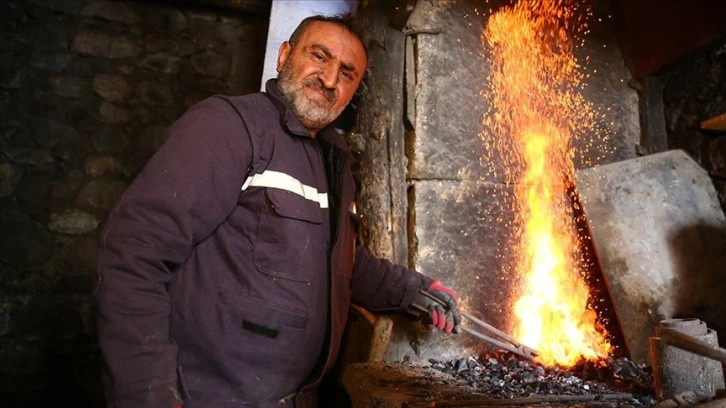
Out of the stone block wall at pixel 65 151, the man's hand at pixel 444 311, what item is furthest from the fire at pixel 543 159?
the stone block wall at pixel 65 151

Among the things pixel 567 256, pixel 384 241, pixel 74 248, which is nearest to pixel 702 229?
pixel 567 256

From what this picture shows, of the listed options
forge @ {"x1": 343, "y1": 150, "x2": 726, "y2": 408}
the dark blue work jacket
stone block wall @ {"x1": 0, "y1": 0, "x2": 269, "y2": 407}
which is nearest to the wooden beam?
stone block wall @ {"x1": 0, "y1": 0, "x2": 269, "y2": 407}

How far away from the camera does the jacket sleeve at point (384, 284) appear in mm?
2520

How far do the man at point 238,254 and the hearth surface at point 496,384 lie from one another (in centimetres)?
31

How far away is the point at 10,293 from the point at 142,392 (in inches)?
127

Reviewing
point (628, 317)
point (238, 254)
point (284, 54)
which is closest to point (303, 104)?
point (284, 54)

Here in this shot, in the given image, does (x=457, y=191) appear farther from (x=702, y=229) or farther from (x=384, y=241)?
(x=702, y=229)

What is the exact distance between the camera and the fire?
2943 millimetres

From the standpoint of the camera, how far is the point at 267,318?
181 cm

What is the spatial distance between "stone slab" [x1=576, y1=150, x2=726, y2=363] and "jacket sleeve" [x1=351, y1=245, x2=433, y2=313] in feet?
3.87

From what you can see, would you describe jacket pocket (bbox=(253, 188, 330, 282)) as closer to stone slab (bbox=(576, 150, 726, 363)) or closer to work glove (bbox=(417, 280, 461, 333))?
work glove (bbox=(417, 280, 461, 333))

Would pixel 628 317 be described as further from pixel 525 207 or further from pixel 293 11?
pixel 293 11

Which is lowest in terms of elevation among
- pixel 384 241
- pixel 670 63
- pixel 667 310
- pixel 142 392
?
pixel 142 392

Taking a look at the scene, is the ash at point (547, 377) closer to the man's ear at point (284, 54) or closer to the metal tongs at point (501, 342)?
the metal tongs at point (501, 342)
